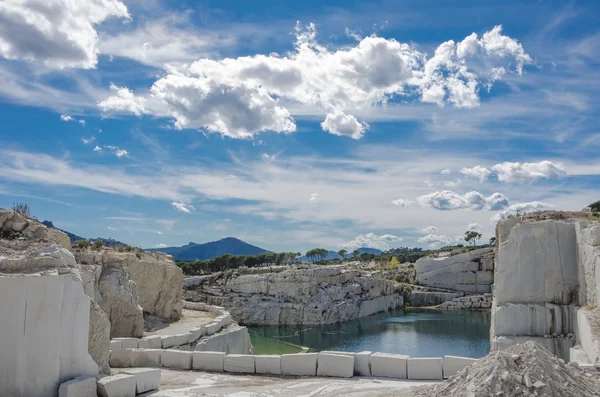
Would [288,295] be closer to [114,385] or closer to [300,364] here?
[300,364]

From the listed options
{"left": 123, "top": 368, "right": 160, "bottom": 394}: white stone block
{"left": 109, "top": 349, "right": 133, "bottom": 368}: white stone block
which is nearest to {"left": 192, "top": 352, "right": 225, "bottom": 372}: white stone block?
{"left": 109, "top": 349, "right": 133, "bottom": 368}: white stone block

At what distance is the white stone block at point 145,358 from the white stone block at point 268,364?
2904 millimetres

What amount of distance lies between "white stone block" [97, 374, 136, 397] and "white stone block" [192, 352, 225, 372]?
10.2 ft

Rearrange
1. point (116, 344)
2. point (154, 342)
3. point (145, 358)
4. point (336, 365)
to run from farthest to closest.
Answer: point (154, 342) < point (116, 344) < point (145, 358) < point (336, 365)

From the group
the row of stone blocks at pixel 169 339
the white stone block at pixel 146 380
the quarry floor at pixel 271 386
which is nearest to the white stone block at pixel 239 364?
the quarry floor at pixel 271 386

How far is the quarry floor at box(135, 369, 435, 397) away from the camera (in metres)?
10.3

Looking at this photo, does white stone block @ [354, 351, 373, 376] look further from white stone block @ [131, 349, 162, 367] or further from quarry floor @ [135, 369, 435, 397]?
white stone block @ [131, 349, 162, 367]

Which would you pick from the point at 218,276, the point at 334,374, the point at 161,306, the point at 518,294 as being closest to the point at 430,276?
the point at 218,276

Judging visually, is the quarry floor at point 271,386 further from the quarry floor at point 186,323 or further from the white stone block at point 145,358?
the quarry floor at point 186,323

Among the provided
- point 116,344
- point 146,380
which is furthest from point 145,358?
point 146,380

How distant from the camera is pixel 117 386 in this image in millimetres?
9805

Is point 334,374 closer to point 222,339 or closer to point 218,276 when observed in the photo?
point 222,339

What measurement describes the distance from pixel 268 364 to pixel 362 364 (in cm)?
229

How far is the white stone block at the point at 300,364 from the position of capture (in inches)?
477
